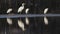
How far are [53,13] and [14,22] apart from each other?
1.57 ft

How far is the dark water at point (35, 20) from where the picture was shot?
87.2 inches

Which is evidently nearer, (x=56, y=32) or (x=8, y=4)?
(x=8, y=4)

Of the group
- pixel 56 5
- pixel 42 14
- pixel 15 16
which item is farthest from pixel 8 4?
pixel 56 5

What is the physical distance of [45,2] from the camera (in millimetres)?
2291

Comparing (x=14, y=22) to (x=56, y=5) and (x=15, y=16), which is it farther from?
(x=56, y=5)

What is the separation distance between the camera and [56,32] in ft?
7.76

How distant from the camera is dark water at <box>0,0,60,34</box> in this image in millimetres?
2215

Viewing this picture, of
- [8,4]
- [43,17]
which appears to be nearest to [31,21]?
[43,17]

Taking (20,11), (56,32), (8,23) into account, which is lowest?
(56,32)

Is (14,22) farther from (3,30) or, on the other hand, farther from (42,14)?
(42,14)

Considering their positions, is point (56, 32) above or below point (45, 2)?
below

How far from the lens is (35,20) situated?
2.27 meters

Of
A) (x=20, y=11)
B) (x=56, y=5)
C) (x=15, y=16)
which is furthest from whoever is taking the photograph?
(x=56, y=5)

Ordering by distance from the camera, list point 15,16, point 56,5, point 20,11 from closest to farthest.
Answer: point 15,16, point 20,11, point 56,5
